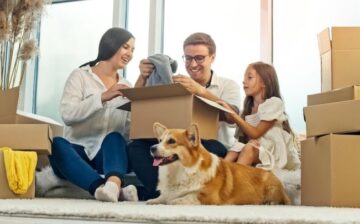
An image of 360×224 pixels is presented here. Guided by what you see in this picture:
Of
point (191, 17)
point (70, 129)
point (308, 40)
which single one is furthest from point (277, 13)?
point (70, 129)

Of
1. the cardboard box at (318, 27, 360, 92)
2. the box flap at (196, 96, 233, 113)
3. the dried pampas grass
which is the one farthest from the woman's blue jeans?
the dried pampas grass

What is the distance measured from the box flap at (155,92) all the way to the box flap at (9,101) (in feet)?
1.38

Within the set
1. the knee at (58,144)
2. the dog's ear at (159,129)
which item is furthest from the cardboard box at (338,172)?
the knee at (58,144)

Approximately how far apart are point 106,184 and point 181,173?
9.4 inches

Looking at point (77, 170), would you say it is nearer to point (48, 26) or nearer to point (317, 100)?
point (317, 100)

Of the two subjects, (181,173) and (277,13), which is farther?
(277,13)

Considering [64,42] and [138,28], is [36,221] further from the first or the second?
[64,42]

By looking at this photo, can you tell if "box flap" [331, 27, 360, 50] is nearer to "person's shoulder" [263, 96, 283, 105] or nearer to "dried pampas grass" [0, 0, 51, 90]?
"person's shoulder" [263, 96, 283, 105]

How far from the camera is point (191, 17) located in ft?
9.30

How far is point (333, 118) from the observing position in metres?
1.52

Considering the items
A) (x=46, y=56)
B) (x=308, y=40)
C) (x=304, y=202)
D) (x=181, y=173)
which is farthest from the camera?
(x=46, y=56)

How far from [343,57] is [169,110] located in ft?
1.89

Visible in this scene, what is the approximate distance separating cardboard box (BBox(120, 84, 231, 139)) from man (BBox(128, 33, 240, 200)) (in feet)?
0.15

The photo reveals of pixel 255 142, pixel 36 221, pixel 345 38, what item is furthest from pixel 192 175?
pixel 345 38
